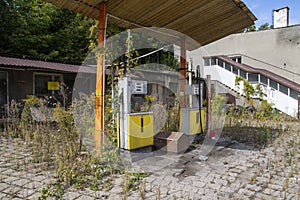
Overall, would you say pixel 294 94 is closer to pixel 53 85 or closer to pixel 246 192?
pixel 246 192

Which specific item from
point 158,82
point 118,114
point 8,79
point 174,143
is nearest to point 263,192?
point 174,143

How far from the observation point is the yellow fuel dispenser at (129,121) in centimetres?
394

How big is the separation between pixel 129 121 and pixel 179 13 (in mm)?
2297

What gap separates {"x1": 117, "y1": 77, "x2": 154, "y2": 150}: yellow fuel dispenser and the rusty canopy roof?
1320mm

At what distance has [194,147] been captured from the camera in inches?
200

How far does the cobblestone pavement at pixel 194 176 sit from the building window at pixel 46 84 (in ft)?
16.9

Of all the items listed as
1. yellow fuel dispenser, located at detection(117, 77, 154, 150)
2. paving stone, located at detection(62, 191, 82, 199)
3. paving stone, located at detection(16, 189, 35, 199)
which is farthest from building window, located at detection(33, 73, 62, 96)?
paving stone, located at detection(62, 191, 82, 199)

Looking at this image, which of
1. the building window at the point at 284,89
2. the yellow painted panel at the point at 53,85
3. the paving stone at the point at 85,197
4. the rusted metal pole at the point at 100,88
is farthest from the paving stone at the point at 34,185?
the building window at the point at 284,89

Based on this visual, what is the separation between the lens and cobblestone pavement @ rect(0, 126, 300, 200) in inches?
109

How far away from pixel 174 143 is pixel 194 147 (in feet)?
2.25

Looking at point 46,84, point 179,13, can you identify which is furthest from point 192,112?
point 46,84

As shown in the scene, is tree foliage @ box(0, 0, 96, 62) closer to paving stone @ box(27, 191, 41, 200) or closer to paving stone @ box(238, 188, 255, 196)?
paving stone @ box(27, 191, 41, 200)

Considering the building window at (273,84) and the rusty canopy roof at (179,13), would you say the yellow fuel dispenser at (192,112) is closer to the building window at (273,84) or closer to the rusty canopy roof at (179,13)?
the rusty canopy roof at (179,13)

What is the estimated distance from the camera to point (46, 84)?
32.2 feet
